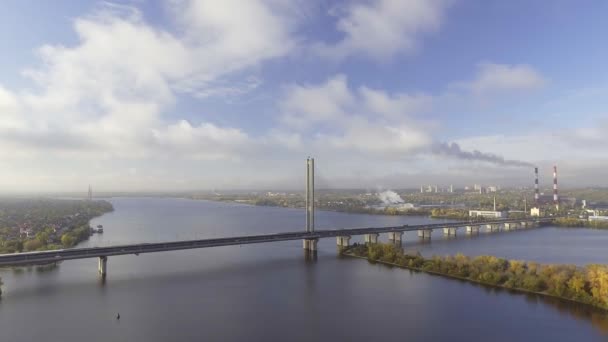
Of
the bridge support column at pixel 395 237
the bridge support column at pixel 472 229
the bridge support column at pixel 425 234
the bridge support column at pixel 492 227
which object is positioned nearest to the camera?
the bridge support column at pixel 395 237

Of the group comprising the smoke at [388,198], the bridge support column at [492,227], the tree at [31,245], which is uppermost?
the smoke at [388,198]

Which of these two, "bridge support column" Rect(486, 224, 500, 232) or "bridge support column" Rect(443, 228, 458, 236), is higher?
"bridge support column" Rect(443, 228, 458, 236)

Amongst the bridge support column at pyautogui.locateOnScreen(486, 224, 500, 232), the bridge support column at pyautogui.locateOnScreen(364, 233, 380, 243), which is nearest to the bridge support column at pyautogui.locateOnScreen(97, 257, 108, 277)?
the bridge support column at pyautogui.locateOnScreen(364, 233, 380, 243)

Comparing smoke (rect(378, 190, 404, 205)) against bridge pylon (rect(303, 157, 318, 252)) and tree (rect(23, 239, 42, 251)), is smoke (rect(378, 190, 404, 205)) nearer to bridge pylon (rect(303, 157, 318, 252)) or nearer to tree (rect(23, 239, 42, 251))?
bridge pylon (rect(303, 157, 318, 252))

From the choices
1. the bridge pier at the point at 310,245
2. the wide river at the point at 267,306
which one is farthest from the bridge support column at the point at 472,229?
the wide river at the point at 267,306

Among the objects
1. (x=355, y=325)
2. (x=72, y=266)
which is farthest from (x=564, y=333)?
(x=72, y=266)

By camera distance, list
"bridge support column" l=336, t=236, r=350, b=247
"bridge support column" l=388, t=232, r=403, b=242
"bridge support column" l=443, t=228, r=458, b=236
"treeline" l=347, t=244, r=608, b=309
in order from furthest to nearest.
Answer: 1. "bridge support column" l=443, t=228, r=458, b=236
2. "bridge support column" l=388, t=232, r=403, b=242
3. "bridge support column" l=336, t=236, r=350, b=247
4. "treeline" l=347, t=244, r=608, b=309

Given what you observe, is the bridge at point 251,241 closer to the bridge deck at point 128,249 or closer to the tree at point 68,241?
the bridge deck at point 128,249

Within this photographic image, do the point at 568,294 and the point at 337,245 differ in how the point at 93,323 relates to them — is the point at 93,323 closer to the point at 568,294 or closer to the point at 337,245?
the point at 568,294
